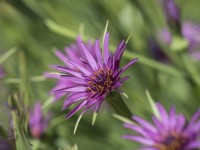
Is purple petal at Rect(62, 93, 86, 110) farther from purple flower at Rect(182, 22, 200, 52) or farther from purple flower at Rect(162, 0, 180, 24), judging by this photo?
purple flower at Rect(182, 22, 200, 52)

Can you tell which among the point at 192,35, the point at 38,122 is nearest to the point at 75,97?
the point at 38,122

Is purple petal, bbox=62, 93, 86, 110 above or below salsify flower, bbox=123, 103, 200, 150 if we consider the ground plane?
above

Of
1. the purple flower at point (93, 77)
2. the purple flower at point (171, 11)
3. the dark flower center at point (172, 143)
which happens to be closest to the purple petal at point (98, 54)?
the purple flower at point (93, 77)

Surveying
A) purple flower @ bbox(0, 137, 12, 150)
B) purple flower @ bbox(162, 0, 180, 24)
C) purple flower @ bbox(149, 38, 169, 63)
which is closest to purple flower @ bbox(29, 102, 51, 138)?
purple flower @ bbox(0, 137, 12, 150)

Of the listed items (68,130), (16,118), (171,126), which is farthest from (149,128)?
(68,130)

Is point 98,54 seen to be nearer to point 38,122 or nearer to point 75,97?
point 75,97

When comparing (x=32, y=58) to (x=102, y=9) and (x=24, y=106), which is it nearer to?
(x=102, y=9)
